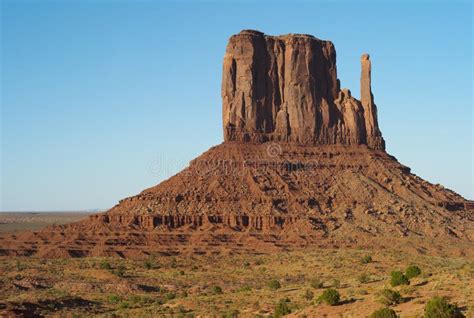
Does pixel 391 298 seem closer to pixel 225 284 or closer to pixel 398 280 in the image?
pixel 398 280

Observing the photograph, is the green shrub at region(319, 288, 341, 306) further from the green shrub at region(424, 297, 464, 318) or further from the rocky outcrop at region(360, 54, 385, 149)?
the rocky outcrop at region(360, 54, 385, 149)

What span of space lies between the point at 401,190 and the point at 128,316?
216 feet

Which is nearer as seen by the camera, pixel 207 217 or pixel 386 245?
pixel 386 245

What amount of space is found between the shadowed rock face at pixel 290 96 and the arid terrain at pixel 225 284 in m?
30.9

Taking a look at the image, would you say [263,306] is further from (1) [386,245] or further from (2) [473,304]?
(1) [386,245]

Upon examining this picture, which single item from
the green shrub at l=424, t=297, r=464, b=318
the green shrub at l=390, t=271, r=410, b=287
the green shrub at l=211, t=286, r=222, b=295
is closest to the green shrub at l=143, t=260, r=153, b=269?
the green shrub at l=211, t=286, r=222, b=295

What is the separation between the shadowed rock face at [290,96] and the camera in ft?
390

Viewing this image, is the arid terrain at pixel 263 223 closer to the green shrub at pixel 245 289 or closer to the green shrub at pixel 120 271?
the green shrub at pixel 245 289

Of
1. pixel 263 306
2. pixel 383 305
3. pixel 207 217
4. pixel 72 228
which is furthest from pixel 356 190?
pixel 383 305

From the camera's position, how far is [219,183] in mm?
109250

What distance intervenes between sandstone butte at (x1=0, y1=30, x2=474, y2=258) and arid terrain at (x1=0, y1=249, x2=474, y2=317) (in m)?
7.27

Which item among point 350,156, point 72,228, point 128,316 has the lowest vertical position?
point 128,316

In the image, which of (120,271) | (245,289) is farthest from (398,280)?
(120,271)

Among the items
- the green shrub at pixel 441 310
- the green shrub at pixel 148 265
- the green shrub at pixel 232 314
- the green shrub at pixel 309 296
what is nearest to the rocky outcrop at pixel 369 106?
the green shrub at pixel 148 265
